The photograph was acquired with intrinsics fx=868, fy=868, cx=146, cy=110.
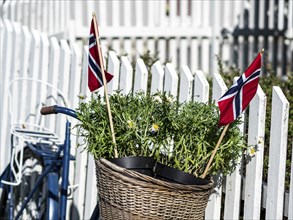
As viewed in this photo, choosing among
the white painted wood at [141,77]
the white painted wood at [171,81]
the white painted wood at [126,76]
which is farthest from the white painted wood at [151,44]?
the white painted wood at [171,81]

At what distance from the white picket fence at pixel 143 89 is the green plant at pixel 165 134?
0.22 metres

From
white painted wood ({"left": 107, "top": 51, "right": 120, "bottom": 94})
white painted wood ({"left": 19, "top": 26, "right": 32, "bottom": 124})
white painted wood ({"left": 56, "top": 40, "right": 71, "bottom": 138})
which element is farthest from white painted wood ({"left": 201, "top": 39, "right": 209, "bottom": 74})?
white painted wood ({"left": 107, "top": 51, "right": 120, "bottom": 94})

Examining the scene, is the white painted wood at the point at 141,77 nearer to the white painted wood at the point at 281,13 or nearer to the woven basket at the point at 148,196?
the woven basket at the point at 148,196

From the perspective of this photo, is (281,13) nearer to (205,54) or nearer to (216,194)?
(205,54)

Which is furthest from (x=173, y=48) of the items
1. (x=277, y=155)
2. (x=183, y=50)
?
(x=277, y=155)

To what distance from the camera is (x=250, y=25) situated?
35.9 feet

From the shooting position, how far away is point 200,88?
4.42 meters

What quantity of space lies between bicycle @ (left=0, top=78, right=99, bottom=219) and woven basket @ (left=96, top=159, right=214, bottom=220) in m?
0.86

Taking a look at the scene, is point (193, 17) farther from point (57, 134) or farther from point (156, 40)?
point (57, 134)

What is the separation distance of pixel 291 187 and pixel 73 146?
219cm

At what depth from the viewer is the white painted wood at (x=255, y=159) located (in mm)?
4098

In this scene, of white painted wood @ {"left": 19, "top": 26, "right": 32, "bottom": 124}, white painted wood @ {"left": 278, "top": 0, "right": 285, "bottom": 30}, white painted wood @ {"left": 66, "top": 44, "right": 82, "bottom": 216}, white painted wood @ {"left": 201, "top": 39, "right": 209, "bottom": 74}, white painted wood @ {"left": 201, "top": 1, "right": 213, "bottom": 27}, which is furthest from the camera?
white painted wood @ {"left": 278, "top": 0, "right": 285, "bottom": 30}

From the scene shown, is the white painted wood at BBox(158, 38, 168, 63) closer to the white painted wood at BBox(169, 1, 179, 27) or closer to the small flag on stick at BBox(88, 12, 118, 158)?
the white painted wood at BBox(169, 1, 179, 27)

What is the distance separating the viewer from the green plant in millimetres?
3824
